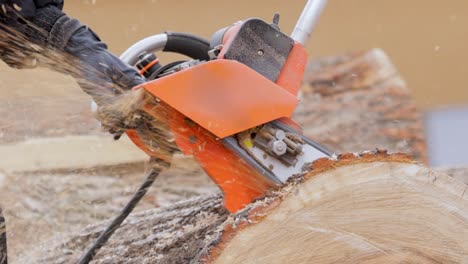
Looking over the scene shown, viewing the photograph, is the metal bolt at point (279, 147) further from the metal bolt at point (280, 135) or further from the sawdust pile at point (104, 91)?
the sawdust pile at point (104, 91)

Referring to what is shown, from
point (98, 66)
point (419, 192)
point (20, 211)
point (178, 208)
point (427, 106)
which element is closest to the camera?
point (419, 192)

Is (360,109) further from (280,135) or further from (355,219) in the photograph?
(355,219)

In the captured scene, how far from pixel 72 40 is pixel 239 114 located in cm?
57

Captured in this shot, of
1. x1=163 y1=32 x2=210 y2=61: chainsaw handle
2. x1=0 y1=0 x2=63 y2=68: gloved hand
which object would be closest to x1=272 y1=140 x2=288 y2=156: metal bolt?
x1=163 y1=32 x2=210 y2=61: chainsaw handle

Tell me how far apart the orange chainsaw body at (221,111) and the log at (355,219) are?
0.44ft

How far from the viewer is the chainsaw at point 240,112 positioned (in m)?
2.20

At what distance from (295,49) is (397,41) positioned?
4775 millimetres

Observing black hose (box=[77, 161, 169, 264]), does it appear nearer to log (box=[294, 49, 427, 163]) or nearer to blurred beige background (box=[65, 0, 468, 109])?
log (box=[294, 49, 427, 163])

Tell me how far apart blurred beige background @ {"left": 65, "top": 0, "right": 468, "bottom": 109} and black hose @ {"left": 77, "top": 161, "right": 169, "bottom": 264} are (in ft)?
12.5

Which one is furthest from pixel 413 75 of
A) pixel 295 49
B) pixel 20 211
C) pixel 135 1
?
pixel 295 49

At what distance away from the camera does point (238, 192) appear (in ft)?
7.43

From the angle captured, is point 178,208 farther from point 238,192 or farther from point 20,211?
point 20,211

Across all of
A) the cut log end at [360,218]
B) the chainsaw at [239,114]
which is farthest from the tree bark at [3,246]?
the cut log end at [360,218]

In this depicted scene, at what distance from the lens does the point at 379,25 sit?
7.02 meters
